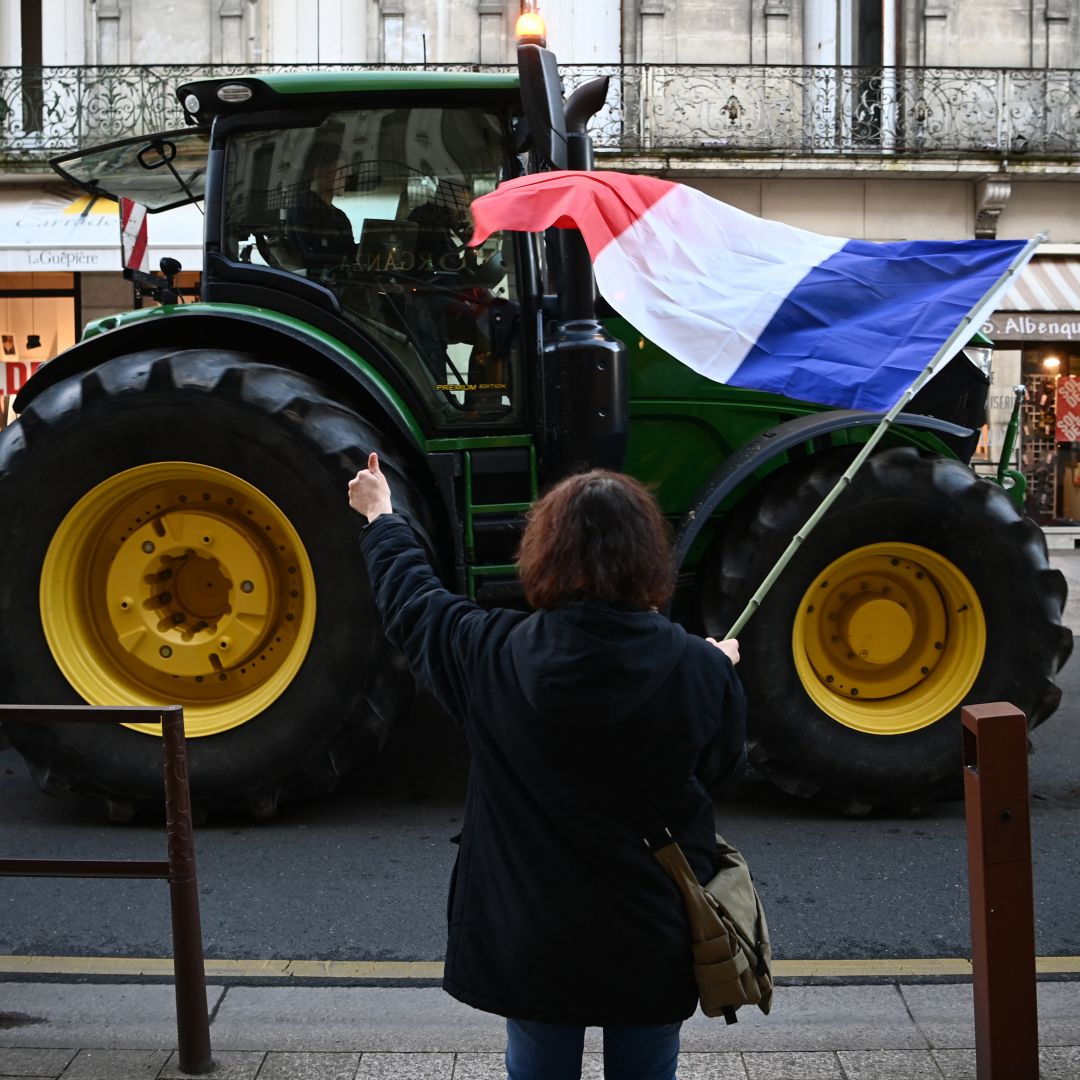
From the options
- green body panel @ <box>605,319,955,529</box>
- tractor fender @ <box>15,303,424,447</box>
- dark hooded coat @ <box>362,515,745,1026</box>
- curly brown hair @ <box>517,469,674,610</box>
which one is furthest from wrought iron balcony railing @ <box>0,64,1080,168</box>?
dark hooded coat @ <box>362,515,745,1026</box>

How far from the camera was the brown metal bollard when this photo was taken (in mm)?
2785

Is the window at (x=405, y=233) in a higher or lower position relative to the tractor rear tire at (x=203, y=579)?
higher

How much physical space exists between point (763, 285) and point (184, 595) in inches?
99.5

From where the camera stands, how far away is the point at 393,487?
4750 mm

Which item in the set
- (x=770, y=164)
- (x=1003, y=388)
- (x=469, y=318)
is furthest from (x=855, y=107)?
(x=469, y=318)

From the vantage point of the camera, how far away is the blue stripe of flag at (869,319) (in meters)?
→ 3.90

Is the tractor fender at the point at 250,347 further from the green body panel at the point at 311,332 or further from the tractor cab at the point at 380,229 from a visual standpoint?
the tractor cab at the point at 380,229

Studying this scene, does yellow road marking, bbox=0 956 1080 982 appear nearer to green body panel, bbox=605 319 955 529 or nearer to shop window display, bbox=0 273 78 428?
green body panel, bbox=605 319 955 529

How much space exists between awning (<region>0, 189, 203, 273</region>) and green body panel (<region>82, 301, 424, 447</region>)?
11288 mm

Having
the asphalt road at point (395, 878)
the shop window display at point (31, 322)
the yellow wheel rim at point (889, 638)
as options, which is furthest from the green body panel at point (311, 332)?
the shop window display at point (31, 322)

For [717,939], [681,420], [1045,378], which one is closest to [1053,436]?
[1045,378]

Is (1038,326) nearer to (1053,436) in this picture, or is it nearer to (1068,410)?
(1068,410)

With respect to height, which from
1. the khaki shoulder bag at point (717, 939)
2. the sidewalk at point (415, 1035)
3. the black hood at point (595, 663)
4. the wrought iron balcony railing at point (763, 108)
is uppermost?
the wrought iron balcony railing at point (763, 108)

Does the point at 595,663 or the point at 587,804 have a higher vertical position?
the point at 595,663
